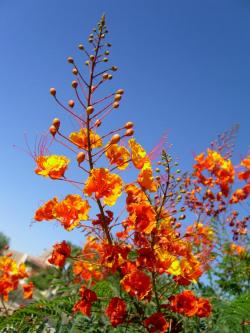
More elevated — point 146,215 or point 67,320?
point 146,215

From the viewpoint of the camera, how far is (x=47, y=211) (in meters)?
2.18

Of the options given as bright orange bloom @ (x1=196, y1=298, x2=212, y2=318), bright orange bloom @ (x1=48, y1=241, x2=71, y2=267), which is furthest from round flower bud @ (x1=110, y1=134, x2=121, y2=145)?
bright orange bloom @ (x1=196, y1=298, x2=212, y2=318)

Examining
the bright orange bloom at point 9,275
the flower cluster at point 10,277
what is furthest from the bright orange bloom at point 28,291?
the bright orange bloom at point 9,275

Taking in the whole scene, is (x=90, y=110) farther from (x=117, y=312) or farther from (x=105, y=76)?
(x=117, y=312)

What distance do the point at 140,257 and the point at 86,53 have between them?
121 centimetres

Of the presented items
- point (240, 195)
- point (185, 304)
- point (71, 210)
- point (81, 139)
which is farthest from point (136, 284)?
point (240, 195)

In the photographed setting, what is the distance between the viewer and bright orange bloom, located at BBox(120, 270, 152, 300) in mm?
1964

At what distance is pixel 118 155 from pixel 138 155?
12cm

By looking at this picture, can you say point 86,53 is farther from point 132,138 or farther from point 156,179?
point 156,179

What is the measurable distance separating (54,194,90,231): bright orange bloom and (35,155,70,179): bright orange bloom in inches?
6.4

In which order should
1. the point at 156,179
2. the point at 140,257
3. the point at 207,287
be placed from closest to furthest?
the point at 140,257
the point at 156,179
the point at 207,287

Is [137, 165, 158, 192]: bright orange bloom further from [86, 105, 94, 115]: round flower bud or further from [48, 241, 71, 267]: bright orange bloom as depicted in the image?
[48, 241, 71, 267]: bright orange bloom

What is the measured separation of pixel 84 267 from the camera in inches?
165

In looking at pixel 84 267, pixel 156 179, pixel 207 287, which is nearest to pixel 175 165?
pixel 156 179
